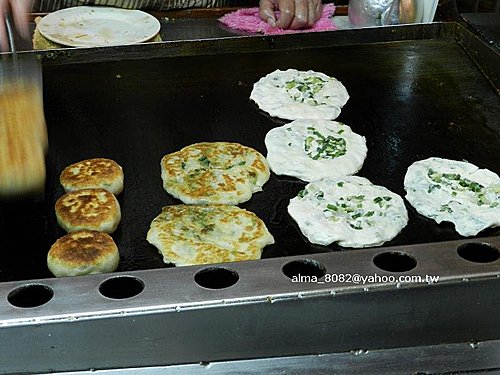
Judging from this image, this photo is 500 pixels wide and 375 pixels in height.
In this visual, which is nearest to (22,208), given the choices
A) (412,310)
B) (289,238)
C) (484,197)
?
(289,238)

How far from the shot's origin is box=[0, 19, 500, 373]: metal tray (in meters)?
1.70

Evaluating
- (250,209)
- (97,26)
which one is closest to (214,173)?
(250,209)

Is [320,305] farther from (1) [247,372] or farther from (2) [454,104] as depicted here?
(2) [454,104]

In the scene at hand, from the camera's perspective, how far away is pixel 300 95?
287 centimetres

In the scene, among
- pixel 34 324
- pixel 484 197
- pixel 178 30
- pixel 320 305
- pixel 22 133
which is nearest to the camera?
pixel 34 324

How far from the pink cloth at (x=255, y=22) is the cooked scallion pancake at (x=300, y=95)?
74 centimetres

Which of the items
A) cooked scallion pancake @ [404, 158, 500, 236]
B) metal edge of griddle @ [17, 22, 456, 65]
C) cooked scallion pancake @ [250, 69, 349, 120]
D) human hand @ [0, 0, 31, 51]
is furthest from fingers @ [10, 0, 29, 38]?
cooked scallion pancake @ [404, 158, 500, 236]

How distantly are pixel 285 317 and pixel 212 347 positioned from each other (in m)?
0.19

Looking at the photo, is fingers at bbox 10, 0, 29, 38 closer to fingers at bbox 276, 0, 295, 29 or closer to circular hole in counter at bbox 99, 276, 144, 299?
circular hole in counter at bbox 99, 276, 144, 299

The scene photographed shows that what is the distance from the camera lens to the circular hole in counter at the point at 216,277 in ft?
5.85

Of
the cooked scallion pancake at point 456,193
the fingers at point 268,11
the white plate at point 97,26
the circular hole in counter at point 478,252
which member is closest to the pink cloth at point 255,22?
the fingers at point 268,11

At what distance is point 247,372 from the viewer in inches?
69.8

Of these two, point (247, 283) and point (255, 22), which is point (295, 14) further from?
point (247, 283)

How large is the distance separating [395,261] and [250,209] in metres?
0.56
